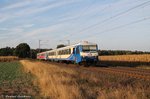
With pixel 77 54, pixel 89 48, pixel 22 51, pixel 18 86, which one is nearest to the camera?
pixel 18 86

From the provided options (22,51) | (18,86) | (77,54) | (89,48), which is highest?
(22,51)

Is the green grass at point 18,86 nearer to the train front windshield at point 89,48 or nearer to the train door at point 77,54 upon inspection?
the train door at point 77,54

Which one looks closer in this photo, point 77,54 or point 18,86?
point 18,86

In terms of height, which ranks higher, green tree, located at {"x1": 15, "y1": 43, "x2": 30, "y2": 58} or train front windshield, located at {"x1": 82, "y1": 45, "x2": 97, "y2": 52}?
green tree, located at {"x1": 15, "y1": 43, "x2": 30, "y2": 58}

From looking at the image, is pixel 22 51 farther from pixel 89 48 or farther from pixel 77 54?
pixel 89 48

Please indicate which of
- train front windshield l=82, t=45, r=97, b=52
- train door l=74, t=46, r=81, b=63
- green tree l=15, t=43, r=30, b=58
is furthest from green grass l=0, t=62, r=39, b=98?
green tree l=15, t=43, r=30, b=58

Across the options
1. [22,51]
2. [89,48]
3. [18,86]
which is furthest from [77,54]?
[22,51]

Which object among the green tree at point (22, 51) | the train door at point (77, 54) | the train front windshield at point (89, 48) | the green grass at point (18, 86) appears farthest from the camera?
the green tree at point (22, 51)

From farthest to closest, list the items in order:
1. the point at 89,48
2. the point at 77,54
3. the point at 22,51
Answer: the point at 22,51 → the point at 77,54 → the point at 89,48

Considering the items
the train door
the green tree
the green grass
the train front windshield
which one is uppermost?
the green tree

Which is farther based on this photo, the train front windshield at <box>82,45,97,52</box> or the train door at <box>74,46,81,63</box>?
the train door at <box>74,46,81,63</box>

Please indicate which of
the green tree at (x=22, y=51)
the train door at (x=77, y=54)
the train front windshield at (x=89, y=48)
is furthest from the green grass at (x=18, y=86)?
the green tree at (x=22, y=51)

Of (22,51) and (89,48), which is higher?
(22,51)

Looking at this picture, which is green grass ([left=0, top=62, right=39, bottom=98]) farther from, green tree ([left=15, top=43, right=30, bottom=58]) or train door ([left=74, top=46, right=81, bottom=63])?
green tree ([left=15, top=43, right=30, bottom=58])
